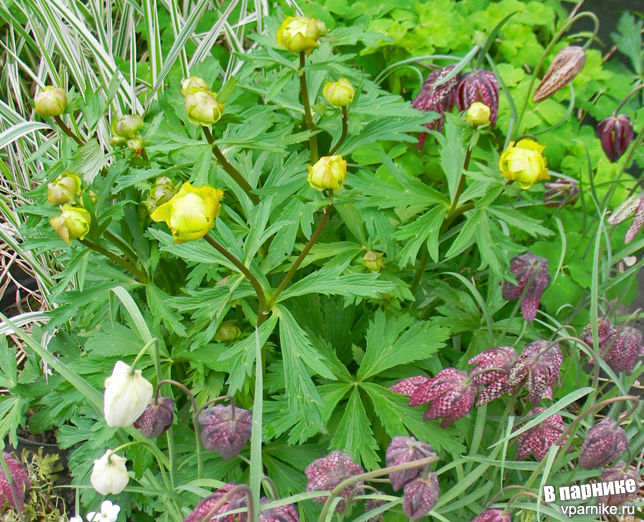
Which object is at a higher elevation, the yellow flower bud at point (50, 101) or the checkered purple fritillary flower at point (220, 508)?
the yellow flower bud at point (50, 101)

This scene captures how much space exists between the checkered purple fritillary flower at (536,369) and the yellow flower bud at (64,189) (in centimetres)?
80

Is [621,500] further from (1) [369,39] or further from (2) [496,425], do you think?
(1) [369,39]

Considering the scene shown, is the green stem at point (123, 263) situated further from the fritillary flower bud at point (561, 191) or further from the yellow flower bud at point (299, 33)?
the fritillary flower bud at point (561, 191)

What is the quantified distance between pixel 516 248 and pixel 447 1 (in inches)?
41.2

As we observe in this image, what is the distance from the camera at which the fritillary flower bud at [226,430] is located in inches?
36.4

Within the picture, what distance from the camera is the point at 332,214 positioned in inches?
59.4

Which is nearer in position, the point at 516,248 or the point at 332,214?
the point at 516,248

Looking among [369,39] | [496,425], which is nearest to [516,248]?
[496,425]

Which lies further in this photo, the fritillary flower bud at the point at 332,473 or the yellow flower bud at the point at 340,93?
the yellow flower bud at the point at 340,93

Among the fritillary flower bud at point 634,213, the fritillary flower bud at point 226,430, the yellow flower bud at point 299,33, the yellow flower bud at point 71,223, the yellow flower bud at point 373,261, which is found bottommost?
the fritillary flower bud at point 226,430

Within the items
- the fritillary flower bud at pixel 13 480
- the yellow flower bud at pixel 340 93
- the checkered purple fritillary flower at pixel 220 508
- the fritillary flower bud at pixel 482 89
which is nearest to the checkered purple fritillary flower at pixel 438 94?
the fritillary flower bud at pixel 482 89

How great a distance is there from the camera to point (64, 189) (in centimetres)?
103

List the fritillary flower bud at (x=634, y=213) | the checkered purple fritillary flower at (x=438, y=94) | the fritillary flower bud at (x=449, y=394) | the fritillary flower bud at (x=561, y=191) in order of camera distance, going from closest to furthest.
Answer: the fritillary flower bud at (x=449, y=394)
the fritillary flower bud at (x=634, y=213)
the checkered purple fritillary flower at (x=438, y=94)
the fritillary flower bud at (x=561, y=191)

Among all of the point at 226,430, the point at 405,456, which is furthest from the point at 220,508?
the point at 405,456
